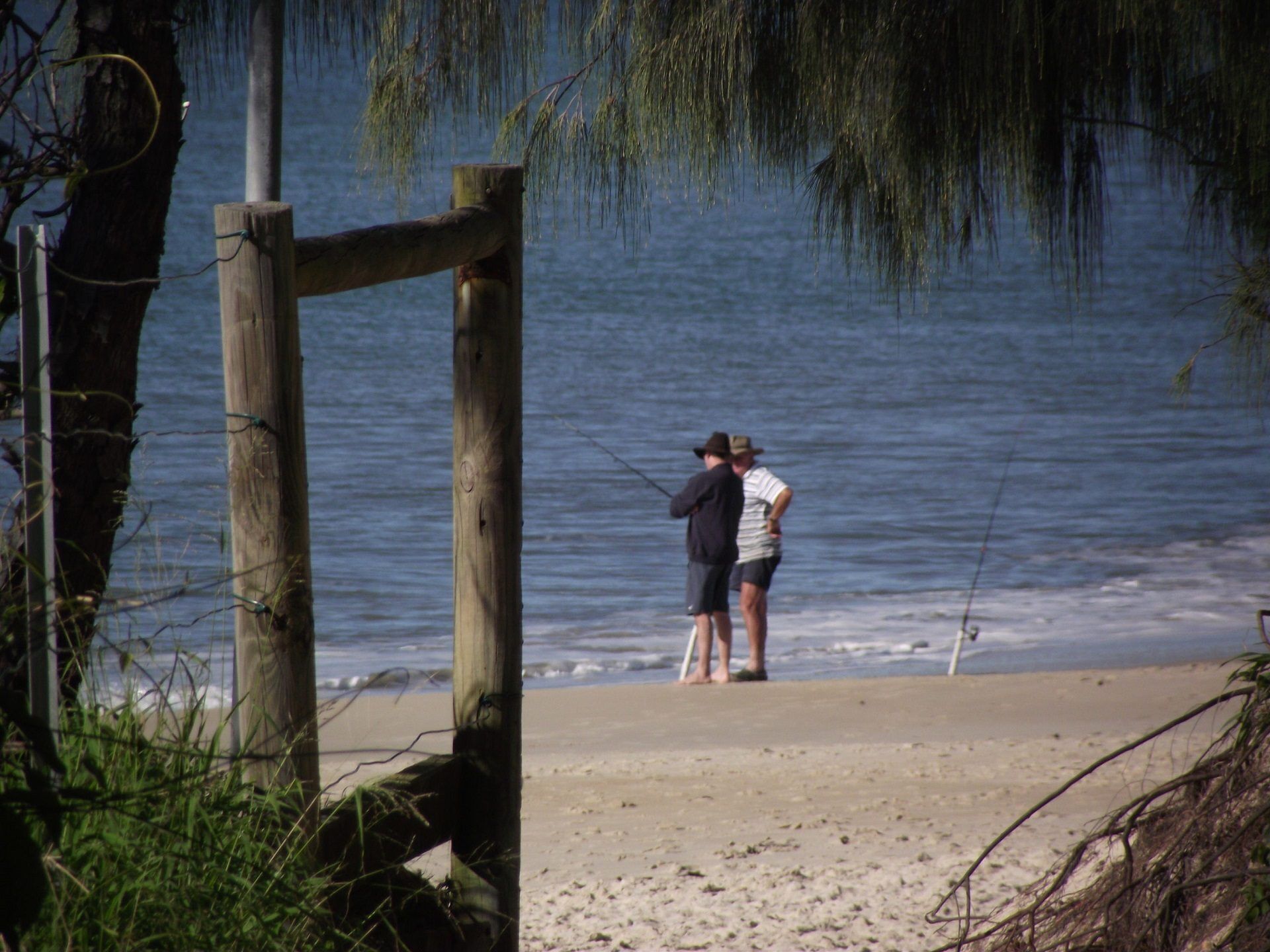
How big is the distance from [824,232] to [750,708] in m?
4.83

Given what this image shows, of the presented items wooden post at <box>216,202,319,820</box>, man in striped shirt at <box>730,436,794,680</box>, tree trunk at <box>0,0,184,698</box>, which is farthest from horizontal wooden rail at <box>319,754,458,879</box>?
man in striped shirt at <box>730,436,794,680</box>

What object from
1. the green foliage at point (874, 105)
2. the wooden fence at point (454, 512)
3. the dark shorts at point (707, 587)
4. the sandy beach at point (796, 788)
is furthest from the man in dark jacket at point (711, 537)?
the wooden fence at point (454, 512)

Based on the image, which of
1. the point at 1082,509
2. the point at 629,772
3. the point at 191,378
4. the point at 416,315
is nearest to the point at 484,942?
the point at 629,772

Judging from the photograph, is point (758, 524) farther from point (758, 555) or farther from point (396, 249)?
point (396, 249)

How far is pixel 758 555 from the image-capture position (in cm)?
959

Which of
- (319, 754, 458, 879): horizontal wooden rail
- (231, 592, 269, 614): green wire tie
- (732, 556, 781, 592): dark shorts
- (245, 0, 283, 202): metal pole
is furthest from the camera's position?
(732, 556, 781, 592): dark shorts

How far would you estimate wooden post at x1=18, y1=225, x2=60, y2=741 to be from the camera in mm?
1860

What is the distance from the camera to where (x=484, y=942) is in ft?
10.2

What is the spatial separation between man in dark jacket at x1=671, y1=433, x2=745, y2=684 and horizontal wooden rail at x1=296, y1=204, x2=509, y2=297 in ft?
20.3

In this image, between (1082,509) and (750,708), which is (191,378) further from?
(750,708)

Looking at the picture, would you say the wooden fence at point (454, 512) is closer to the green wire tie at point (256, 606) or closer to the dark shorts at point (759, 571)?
the green wire tie at point (256, 606)

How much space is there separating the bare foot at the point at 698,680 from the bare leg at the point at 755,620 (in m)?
0.36

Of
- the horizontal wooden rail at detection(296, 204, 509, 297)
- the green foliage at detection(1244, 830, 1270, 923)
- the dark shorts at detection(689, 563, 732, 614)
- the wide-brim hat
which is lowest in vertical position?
the dark shorts at detection(689, 563, 732, 614)

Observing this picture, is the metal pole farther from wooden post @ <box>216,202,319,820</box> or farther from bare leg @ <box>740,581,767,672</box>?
bare leg @ <box>740,581,767,672</box>
